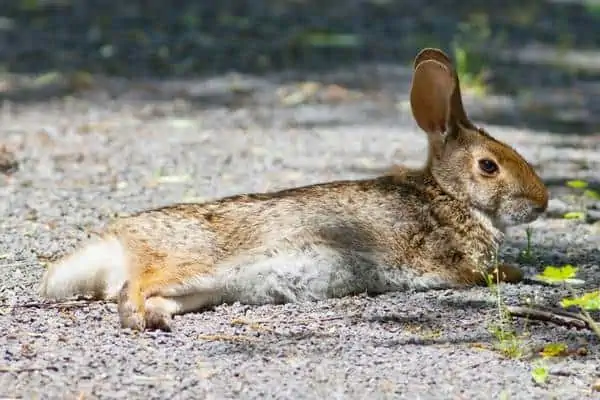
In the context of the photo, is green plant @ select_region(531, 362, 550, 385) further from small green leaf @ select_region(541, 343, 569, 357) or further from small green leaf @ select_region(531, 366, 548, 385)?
small green leaf @ select_region(541, 343, 569, 357)

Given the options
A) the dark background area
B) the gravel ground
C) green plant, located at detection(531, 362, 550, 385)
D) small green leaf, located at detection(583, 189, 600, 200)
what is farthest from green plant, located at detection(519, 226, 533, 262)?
the dark background area

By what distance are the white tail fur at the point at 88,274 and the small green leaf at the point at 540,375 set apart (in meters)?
1.77

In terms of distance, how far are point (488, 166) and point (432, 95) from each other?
1.43ft

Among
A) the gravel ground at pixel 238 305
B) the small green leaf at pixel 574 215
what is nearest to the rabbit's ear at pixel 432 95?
the gravel ground at pixel 238 305

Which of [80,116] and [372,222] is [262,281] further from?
[80,116]

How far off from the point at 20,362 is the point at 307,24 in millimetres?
9741

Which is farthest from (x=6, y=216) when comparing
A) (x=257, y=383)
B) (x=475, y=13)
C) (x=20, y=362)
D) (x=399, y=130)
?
(x=475, y=13)

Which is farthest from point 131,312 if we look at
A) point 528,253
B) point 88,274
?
point 528,253

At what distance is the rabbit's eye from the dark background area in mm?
4288

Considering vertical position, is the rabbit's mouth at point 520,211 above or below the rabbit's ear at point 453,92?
below

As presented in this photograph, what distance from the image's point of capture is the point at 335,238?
5543 millimetres

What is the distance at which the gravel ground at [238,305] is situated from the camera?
446 centimetres

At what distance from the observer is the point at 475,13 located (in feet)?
49.2

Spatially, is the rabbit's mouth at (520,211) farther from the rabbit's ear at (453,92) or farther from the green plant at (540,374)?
the green plant at (540,374)
